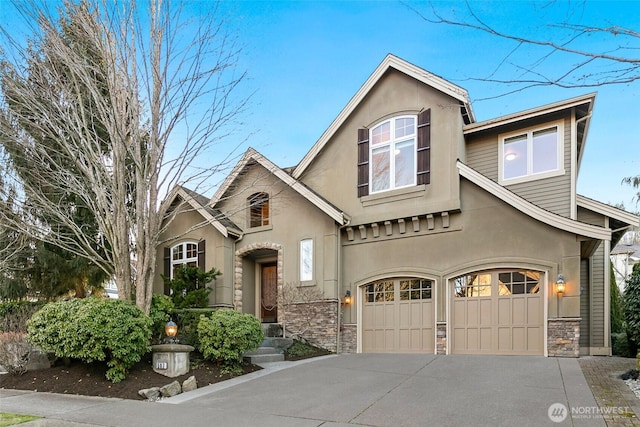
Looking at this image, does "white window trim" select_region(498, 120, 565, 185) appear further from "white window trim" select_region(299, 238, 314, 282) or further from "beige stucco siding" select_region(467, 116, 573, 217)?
"white window trim" select_region(299, 238, 314, 282)

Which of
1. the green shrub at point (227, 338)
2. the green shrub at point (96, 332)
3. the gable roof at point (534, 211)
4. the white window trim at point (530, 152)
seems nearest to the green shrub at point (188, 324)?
the green shrub at point (227, 338)

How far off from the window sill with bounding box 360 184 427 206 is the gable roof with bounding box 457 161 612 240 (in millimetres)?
1193

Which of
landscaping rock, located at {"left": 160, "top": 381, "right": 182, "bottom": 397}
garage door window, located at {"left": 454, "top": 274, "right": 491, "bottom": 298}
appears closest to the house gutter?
garage door window, located at {"left": 454, "top": 274, "right": 491, "bottom": 298}

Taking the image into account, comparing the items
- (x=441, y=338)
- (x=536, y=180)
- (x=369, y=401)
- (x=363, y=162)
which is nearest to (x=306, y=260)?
(x=363, y=162)

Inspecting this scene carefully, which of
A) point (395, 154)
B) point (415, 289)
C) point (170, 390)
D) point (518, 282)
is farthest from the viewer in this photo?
point (395, 154)

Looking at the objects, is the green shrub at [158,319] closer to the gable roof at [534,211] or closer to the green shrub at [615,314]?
the gable roof at [534,211]

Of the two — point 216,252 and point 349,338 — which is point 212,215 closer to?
point 216,252

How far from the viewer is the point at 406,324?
37.3ft

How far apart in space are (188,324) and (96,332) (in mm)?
2674

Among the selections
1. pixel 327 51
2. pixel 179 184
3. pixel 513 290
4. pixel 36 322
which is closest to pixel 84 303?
pixel 36 322

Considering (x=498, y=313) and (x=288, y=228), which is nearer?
(x=498, y=313)

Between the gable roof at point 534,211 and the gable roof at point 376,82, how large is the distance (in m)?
1.82

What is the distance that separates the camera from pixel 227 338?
28.8 ft

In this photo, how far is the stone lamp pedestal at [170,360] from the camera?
8352 millimetres
